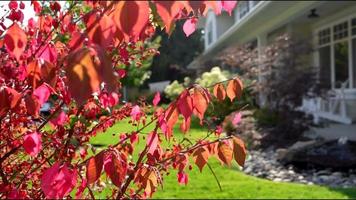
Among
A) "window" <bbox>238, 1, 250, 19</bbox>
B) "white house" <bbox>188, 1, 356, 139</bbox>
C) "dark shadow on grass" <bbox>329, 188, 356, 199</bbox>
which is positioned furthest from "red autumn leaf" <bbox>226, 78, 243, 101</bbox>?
"window" <bbox>238, 1, 250, 19</bbox>

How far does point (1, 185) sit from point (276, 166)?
22.2ft

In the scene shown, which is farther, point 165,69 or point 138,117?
point 165,69

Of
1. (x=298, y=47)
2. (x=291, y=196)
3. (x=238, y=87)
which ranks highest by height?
(x=298, y=47)

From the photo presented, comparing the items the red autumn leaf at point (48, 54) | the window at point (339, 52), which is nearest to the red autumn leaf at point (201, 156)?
the red autumn leaf at point (48, 54)

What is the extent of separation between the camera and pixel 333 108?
48.0ft

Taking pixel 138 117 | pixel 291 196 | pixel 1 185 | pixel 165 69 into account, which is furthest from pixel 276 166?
pixel 165 69

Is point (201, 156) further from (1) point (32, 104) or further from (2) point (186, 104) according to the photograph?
(1) point (32, 104)

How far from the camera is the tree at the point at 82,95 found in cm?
119

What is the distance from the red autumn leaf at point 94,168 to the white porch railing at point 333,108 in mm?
11685

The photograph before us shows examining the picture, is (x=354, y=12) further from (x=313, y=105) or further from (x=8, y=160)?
(x=8, y=160)

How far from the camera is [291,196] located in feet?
20.6

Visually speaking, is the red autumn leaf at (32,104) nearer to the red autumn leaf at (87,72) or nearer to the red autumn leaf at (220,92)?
the red autumn leaf at (87,72)

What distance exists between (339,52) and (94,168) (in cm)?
1541

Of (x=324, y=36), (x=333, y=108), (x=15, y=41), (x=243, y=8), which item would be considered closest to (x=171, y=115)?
(x=15, y=41)
